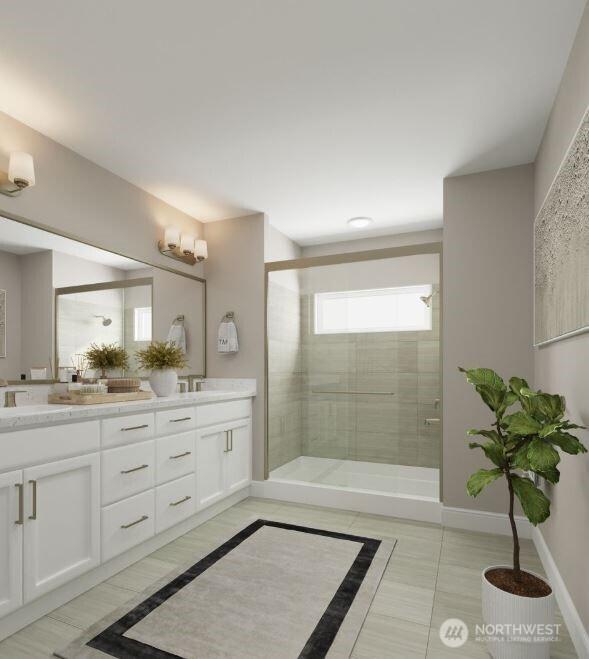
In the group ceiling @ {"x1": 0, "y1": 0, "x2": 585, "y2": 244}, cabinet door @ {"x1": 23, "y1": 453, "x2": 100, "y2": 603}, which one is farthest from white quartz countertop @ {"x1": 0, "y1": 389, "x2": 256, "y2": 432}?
ceiling @ {"x1": 0, "y1": 0, "x2": 585, "y2": 244}

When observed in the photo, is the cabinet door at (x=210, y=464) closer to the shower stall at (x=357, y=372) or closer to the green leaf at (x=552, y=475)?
the shower stall at (x=357, y=372)

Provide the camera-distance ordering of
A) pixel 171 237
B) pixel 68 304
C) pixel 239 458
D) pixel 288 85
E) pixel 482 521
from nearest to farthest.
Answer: pixel 288 85, pixel 68 304, pixel 482 521, pixel 171 237, pixel 239 458

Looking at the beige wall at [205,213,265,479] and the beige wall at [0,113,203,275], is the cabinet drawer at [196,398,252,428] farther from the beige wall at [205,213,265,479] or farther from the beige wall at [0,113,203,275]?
the beige wall at [0,113,203,275]

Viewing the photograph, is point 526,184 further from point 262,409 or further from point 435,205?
point 262,409

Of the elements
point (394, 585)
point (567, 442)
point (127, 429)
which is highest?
point (567, 442)

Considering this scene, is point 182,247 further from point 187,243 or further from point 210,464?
point 210,464

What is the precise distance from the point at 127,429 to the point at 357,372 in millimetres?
1776

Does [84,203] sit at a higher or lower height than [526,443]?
higher

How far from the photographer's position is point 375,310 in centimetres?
336

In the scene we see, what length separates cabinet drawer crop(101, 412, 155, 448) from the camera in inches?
89.3

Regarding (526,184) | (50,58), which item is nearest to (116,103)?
(50,58)

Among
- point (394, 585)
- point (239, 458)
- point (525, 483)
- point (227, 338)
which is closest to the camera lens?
point (525, 483)

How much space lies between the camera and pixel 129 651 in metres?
1.69

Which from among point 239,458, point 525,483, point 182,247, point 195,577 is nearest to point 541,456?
point 525,483
